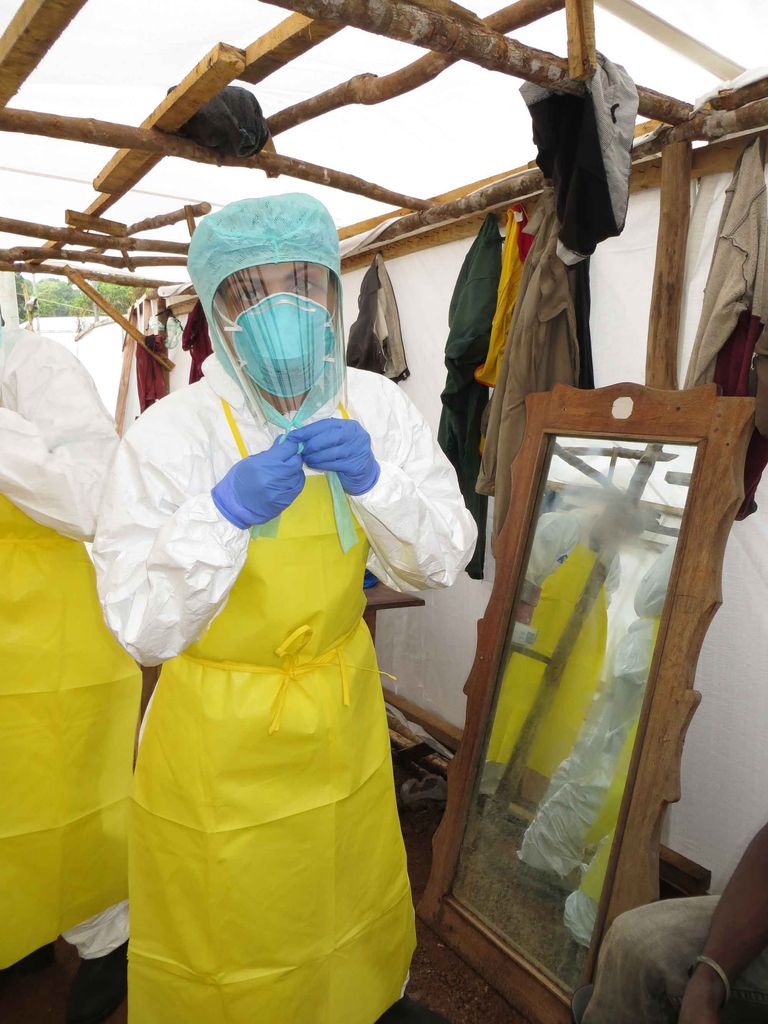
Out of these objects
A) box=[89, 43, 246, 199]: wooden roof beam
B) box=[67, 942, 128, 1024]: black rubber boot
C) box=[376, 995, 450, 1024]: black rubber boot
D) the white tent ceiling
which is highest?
the white tent ceiling

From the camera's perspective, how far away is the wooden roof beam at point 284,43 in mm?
1511

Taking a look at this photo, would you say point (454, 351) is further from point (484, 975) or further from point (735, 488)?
point (484, 975)

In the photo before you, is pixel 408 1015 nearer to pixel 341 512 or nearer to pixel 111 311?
pixel 341 512

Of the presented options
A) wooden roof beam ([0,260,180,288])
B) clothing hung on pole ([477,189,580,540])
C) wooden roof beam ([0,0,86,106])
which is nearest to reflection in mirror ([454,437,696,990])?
clothing hung on pole ([477,189,580,540])

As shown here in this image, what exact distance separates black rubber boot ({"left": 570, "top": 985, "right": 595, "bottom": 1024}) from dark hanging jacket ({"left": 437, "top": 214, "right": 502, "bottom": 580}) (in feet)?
4.95

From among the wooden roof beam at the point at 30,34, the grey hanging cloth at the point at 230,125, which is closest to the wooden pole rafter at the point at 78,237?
the grey hanging cloth at the point at 230,125

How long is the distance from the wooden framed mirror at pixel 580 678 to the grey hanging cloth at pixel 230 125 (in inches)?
45.1

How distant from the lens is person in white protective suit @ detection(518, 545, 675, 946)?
175 cm

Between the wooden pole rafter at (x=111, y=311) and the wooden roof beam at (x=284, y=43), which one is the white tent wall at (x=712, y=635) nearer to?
the wooden roof beam at (x=284, y=43)

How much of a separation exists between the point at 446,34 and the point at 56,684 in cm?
180

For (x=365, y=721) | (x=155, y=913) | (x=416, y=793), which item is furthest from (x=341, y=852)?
(x=416, y=793)

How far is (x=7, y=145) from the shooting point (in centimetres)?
298

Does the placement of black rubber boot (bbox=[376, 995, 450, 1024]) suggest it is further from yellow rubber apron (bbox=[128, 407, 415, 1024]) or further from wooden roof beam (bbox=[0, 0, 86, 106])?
wooden roof beam (bbox=[0, 0, 86, 106])

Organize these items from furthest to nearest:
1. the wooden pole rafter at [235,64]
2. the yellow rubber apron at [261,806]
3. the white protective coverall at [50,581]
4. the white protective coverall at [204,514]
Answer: the white protective coverall at [50,581], the wooden pole rafter at [235,64], the yellow rubber apron at [261,806], the white protective coverall at [204,514]
